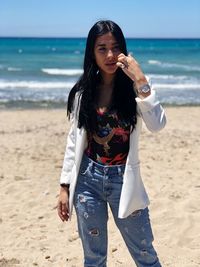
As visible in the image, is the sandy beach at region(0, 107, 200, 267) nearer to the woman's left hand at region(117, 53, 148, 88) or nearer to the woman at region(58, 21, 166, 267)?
the woman at region(58, 21, 166, 267)

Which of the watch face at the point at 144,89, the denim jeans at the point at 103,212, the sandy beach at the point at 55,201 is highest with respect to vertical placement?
the watch face at the point at 144,89

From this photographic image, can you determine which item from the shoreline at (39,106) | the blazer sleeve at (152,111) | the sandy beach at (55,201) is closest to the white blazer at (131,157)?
the blazer sleeve at (152,111)

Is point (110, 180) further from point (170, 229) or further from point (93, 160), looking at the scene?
point (170, 229)

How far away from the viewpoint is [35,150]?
8.50m

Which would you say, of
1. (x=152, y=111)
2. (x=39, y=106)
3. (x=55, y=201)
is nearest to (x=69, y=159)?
(x=152, y=111)

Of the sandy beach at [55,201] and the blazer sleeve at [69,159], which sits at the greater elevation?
the blazer sleeve at [69,159]

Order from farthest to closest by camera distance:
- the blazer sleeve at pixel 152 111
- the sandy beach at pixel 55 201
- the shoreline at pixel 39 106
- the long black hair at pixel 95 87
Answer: the shoreline at pixel 39 106 → the sandy beach at pixel 55 201 → the long black hair at pixel 95 87 → the blazer sleeve at pixel 152 111

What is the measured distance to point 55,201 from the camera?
5.89 metres

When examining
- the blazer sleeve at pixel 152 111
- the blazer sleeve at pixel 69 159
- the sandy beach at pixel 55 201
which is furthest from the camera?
the sandy beach at pixel 55 201

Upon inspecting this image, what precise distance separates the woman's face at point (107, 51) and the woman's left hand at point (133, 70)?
0.13m

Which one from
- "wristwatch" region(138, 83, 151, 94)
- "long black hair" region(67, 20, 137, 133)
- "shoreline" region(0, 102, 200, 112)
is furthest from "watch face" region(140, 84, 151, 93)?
"shoreline" region(0, 102, 200, 112)

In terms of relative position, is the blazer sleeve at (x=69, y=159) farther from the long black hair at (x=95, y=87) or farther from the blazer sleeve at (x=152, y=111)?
the blazer sleeve at (x=152, y=111)

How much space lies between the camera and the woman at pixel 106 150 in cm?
282

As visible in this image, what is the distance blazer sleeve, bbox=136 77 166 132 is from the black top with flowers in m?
0.16
